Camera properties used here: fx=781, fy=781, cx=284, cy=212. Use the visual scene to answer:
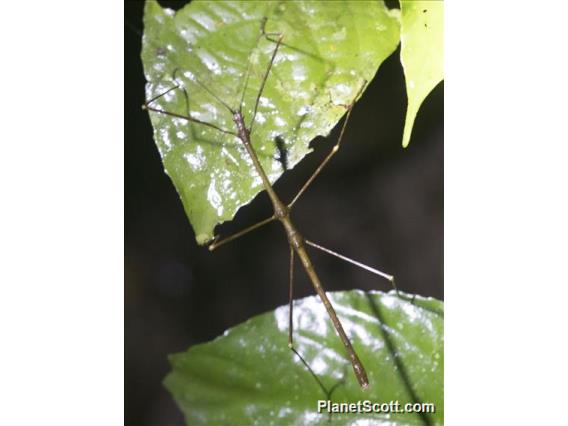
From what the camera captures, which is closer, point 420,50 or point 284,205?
point 420,50

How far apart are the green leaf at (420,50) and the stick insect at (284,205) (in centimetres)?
9

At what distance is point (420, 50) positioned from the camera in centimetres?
102

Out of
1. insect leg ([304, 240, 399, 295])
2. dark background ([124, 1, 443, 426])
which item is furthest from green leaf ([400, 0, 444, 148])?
insect leg ([304, 240, 399, 295])

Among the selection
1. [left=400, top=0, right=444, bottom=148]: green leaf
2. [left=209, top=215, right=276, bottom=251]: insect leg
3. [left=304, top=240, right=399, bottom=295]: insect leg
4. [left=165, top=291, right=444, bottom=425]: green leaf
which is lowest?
[left=165, top=291, right=444, bottom=425]: green leaf

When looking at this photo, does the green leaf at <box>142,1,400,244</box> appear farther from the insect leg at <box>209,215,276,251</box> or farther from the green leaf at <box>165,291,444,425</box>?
the green leaf at <box>165,291,444,425</box>

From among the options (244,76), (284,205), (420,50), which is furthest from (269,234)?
(420,50)

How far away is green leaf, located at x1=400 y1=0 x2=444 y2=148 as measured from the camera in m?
1.01

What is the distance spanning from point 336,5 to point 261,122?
0.65 ft

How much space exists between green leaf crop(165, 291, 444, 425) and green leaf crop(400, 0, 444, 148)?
263mm

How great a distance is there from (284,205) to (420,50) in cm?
34

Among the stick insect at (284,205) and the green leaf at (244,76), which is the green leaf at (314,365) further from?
the green leaf at (244,76)

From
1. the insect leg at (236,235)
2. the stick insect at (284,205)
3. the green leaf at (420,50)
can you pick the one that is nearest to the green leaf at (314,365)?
the stick insect at (284,205)

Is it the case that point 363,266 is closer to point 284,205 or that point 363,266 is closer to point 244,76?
point 284,205
